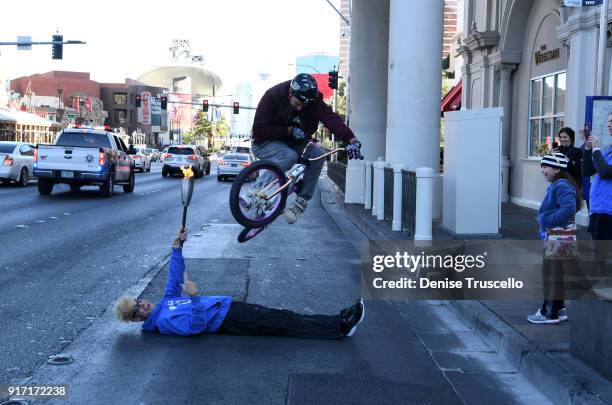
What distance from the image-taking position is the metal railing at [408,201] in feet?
41.4

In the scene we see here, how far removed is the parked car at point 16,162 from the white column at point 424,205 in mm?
19780

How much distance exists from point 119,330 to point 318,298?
8.27 ft

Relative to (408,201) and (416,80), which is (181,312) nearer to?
(408,201)

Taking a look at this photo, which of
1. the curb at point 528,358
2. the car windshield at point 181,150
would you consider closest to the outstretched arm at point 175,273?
the curb at point 528,358

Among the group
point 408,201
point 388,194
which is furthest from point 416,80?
point 408,201

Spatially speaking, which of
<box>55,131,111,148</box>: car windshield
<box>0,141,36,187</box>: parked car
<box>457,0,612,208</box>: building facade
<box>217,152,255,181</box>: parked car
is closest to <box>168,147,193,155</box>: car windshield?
<box>217,152,255,181</box>: parked car

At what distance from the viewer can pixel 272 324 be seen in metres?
6.74

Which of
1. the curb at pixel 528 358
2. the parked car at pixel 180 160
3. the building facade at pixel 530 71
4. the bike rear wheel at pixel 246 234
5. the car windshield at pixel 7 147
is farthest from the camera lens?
the parked car at pixel 180 160

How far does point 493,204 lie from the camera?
12.1 metres

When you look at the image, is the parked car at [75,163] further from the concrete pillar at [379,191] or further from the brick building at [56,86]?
the brick building at [56,86]

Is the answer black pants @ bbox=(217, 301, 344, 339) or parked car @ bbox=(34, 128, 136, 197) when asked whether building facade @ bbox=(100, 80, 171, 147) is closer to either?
parked car @ bbox=(34, 128, 136, 197)

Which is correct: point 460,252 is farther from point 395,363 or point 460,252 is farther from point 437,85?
point 437,85

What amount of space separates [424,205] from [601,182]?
372 cm

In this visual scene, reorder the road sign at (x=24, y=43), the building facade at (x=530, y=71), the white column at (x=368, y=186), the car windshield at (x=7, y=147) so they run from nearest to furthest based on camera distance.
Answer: the building facade at (x=530, y=71)
the white column at (x=368, y=186)
the car windshield at (x=7, y=147)
the road sign at (x=24, y=43)
